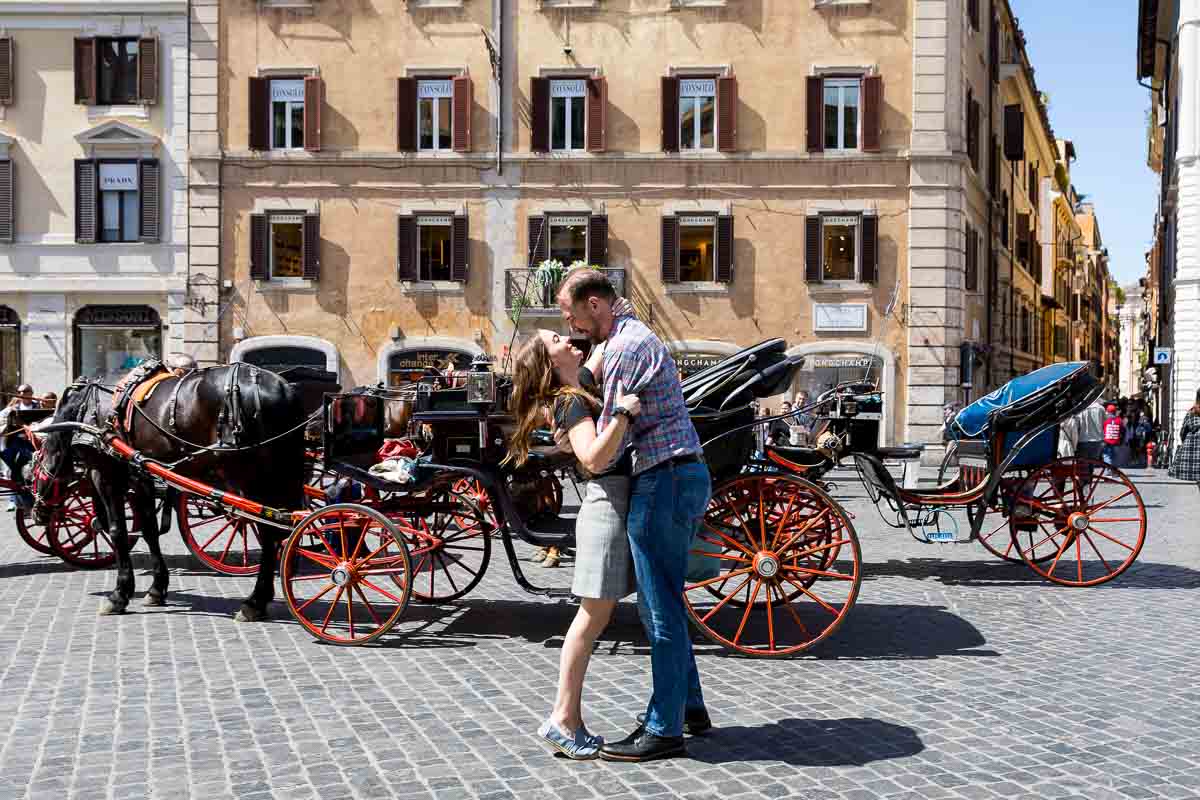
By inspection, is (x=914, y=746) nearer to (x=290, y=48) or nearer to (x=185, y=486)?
(x=185, y=486)

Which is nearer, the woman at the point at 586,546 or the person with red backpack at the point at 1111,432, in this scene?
the woman at the point at 586,546

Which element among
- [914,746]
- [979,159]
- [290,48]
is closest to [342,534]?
[914,746]

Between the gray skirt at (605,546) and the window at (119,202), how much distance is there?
23.7 metres

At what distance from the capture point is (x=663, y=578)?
494 centimetres

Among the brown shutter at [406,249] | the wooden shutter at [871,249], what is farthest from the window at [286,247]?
the wooden shutter at [871,249]

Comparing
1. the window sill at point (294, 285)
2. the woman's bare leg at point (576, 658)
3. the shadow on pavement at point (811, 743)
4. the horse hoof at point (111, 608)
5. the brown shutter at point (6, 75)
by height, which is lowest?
the horse hoof at point (111, 608)

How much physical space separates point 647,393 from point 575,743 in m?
1.39

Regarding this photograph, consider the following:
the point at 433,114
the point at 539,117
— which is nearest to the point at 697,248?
the point at 539,117

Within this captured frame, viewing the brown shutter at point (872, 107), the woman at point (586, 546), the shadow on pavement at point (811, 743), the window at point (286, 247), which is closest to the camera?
the woman at point (586, 546)

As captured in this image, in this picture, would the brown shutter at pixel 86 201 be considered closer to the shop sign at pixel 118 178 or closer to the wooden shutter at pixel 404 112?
the shop sign at pixel 118 178

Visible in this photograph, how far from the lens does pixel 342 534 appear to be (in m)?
7.19

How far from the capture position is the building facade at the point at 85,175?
85.7 ft

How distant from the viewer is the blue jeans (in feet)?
16.1

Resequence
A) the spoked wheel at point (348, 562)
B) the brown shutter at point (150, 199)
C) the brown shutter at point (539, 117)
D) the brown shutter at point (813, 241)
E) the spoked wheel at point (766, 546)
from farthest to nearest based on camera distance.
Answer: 1. the brown shutter at point (150, 199)
2. the brown shutter at point (539, 117)
3. the brown shutter at point (813, 241)
4. the spoked wheel at point (348, 562)
5. the spoked wheel at point (766, 546)
